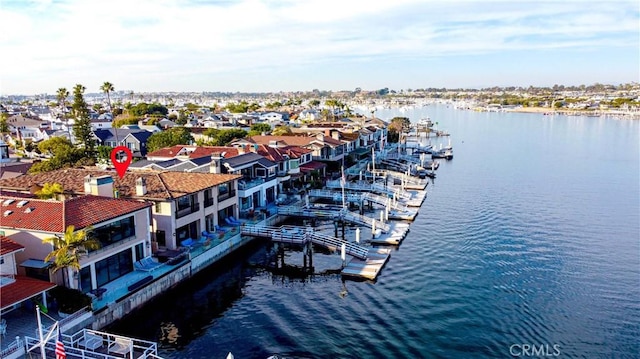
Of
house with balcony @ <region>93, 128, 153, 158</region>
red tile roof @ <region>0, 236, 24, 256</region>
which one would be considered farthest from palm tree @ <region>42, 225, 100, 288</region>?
house with balcony @ <region>93, 128, 153, 158</region>

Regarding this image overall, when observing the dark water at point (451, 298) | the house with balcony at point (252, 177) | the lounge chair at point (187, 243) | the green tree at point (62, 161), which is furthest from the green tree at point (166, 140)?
the lounge chair at point (187, 243)

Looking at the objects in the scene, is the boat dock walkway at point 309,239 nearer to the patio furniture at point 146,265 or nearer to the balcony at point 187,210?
the balcony at point 187,210

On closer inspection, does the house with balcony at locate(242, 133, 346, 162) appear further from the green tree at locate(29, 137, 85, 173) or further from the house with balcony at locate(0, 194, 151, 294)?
the house with balcony at locate(0, 194, 151, 294)

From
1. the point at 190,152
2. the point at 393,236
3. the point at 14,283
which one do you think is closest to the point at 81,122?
the point at 190,152

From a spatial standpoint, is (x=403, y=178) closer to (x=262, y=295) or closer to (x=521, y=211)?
(x=521, y=211)

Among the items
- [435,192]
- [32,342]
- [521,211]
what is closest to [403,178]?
[435,192]

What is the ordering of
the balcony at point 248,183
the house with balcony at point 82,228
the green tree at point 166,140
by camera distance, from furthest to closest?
1. the green tree at point 166,140
2. the balcony at point 248,183
3. the house with balcony at point 82,228
